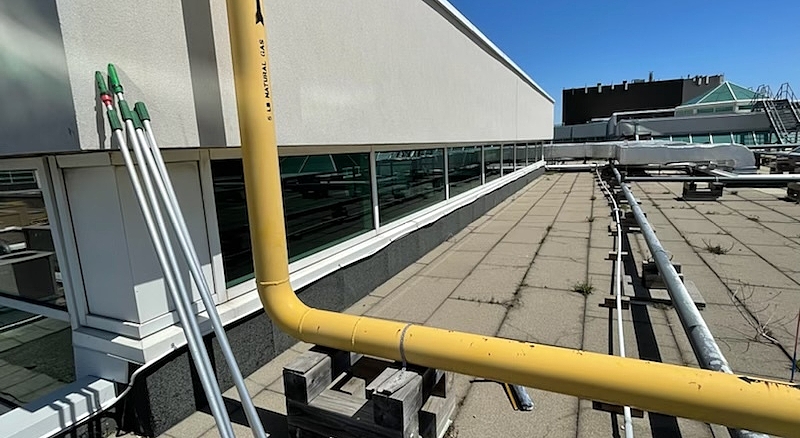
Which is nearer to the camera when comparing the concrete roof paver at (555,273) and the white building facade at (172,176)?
the white building facade at (172,176)

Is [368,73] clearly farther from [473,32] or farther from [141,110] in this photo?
[473,32]

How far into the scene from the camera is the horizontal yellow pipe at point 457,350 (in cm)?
129

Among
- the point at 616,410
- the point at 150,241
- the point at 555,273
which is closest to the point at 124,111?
the point at 150,241

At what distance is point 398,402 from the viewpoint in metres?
1.64

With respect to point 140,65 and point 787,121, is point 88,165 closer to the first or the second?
point 140,65

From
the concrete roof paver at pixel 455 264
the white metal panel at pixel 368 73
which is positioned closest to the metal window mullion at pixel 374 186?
the white metal panel at pixel 368 73

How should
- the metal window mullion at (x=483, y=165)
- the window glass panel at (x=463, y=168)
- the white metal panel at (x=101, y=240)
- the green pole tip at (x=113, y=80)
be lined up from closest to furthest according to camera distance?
the green pole tip at (x=113, y=80) → the white metal panel at (x=101, y=240) → the window glass panel at (x=463, y=168) → the metal window mullion at (x=483, y=165)

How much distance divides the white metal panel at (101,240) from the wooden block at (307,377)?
93 centimetres

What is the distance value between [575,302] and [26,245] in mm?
4350

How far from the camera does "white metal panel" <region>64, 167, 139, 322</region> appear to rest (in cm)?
208

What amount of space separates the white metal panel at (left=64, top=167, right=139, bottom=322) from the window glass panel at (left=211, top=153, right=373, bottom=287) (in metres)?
0.62

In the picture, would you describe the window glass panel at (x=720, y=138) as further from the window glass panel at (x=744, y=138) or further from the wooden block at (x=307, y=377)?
the wooden block at (x=307, y=377)

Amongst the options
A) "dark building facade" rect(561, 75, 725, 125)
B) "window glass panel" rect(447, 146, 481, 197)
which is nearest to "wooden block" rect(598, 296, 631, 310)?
"window glass panel" rect(447, 146, 481, 197)

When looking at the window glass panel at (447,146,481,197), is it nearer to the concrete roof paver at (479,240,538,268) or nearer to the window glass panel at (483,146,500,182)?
the window glass panel at (483,146,500,182)
